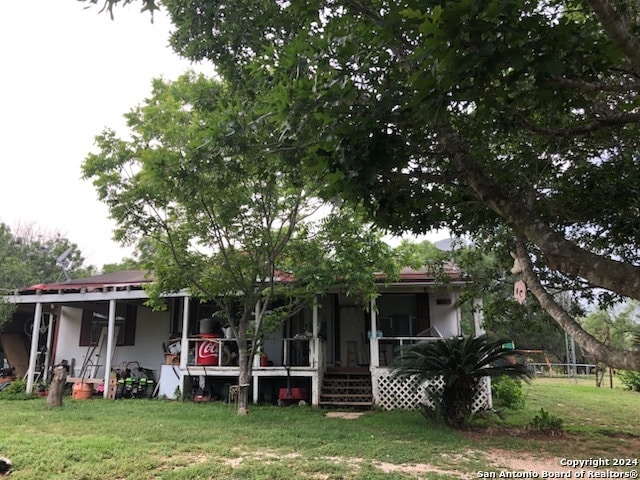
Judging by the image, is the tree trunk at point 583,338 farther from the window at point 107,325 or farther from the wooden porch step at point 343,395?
the window at point 107,325

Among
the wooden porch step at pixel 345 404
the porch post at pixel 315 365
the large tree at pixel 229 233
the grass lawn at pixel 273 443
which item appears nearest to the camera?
the grass lawn at pixel 273 443

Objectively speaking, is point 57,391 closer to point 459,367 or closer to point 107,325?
point 107,325

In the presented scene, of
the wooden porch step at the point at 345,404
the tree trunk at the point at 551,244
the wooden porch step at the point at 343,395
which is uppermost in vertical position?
the tree trunk at the point at 551,244

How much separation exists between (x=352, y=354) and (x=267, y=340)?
2328 mm

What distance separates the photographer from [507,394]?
A: 1083cm

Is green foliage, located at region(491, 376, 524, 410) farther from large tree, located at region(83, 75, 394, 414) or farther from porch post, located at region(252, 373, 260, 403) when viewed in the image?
porch post, located at region(252, 373, 260, 403)

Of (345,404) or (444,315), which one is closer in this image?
(345,404)

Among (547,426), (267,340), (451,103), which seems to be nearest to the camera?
(451,103)

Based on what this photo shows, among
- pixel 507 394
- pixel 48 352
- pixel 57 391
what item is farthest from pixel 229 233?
pixel 48 352

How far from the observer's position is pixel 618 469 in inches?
205

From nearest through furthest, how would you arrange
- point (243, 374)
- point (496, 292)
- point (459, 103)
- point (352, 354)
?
point (459, 103)
point (496, 292)
point (243, 374)
point (352, 354)

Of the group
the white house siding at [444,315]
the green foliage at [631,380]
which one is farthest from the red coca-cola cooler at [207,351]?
the green foliage at [631,380]

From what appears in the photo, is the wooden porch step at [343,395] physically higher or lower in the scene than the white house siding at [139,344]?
lower

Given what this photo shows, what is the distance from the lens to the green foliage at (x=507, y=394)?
10.7 metres
